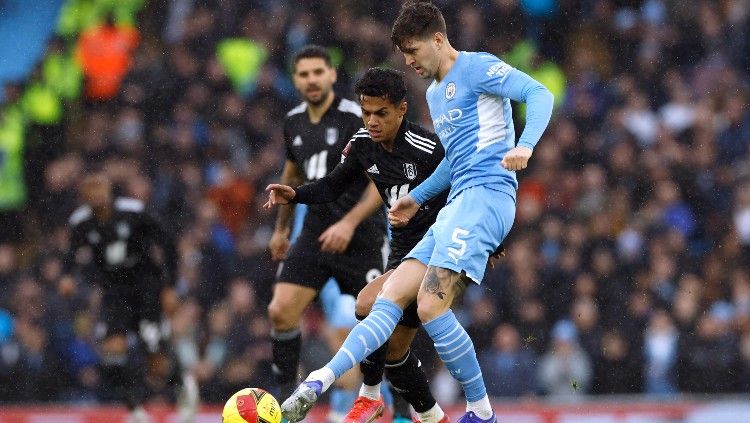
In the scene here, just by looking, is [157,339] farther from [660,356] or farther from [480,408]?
[660,356]

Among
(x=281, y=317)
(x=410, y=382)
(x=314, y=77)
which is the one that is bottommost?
(x=410, y=382)

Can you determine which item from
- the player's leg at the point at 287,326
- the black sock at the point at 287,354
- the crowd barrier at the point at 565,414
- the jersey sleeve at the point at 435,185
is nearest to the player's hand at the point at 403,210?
the jersey sleeve at the point at 435,185

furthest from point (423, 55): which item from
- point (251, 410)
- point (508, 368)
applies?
point (508, 368)

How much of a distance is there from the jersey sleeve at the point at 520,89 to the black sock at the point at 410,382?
1588 millimetres

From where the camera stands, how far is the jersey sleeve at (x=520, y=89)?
6441 millimetres

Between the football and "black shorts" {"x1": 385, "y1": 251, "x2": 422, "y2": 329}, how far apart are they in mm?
995

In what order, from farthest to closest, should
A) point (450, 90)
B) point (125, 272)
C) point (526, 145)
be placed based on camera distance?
point (125, 272)
point (450, 90)
point (526, 145)

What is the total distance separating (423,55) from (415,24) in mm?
171

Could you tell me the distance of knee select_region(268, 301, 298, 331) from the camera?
839 cm

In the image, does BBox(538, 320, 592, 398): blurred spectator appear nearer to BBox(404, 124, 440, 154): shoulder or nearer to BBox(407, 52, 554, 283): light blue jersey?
BBox(404, 124, 440, 154): shoulder

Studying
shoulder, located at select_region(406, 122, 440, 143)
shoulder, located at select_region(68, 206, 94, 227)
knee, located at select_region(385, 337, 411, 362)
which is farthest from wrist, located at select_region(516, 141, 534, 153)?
shoulder, located at select_region(68, 206, 94, 227)

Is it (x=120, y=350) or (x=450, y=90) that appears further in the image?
(x=120, y=350)

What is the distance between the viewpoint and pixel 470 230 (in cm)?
666

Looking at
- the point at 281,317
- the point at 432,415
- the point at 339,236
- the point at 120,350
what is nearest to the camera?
the point at 432,415
